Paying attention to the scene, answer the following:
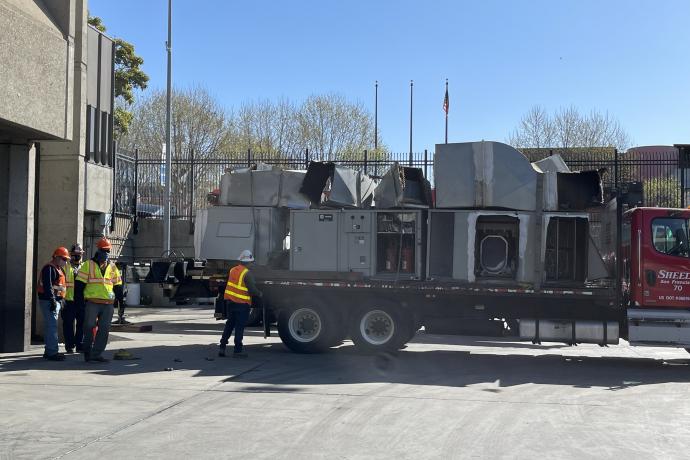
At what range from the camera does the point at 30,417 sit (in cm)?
800

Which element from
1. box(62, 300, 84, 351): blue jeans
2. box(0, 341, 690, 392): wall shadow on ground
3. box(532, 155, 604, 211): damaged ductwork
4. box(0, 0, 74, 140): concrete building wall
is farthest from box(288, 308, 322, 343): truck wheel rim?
box(0, 0, 74, 140): concrete building wall

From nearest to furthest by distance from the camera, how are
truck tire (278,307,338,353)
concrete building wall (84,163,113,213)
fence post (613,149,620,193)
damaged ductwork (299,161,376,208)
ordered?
truck tire (278,307,338,353), damaged ductwork (299,161,376,208), concrete building wall (84,163,113,213), fence post (613,149,620,193)

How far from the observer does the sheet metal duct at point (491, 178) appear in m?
13.0

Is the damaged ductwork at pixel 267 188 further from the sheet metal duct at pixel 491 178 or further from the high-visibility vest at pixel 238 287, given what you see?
the sheet metal duct at pixel 491 178

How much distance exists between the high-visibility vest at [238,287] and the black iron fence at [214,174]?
9.32 metres

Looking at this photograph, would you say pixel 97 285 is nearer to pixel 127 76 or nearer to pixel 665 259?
pixel 665 259

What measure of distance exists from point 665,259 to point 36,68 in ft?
33.8

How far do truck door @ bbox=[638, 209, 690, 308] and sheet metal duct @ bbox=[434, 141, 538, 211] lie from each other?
188cm

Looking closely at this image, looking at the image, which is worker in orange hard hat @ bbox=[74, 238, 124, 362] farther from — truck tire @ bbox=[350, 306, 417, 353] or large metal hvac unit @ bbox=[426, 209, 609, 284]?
large metal hvac unit @ bbox=[426, 209, 609, 284]

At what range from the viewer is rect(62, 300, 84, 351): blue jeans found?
42.4 ft

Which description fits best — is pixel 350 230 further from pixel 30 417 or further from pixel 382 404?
pixel 30 417

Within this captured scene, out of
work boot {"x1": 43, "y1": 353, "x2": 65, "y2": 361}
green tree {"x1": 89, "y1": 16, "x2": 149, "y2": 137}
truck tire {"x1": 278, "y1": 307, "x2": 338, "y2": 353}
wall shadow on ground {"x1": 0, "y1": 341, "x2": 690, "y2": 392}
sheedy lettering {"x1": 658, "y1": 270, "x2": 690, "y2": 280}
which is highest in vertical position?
green tree {"x1": 89, "y1": 16, "x2": 149, "y2": 137}

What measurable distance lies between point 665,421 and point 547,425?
1.40 m

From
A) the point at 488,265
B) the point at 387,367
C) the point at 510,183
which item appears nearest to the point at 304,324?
the point at 387,367
